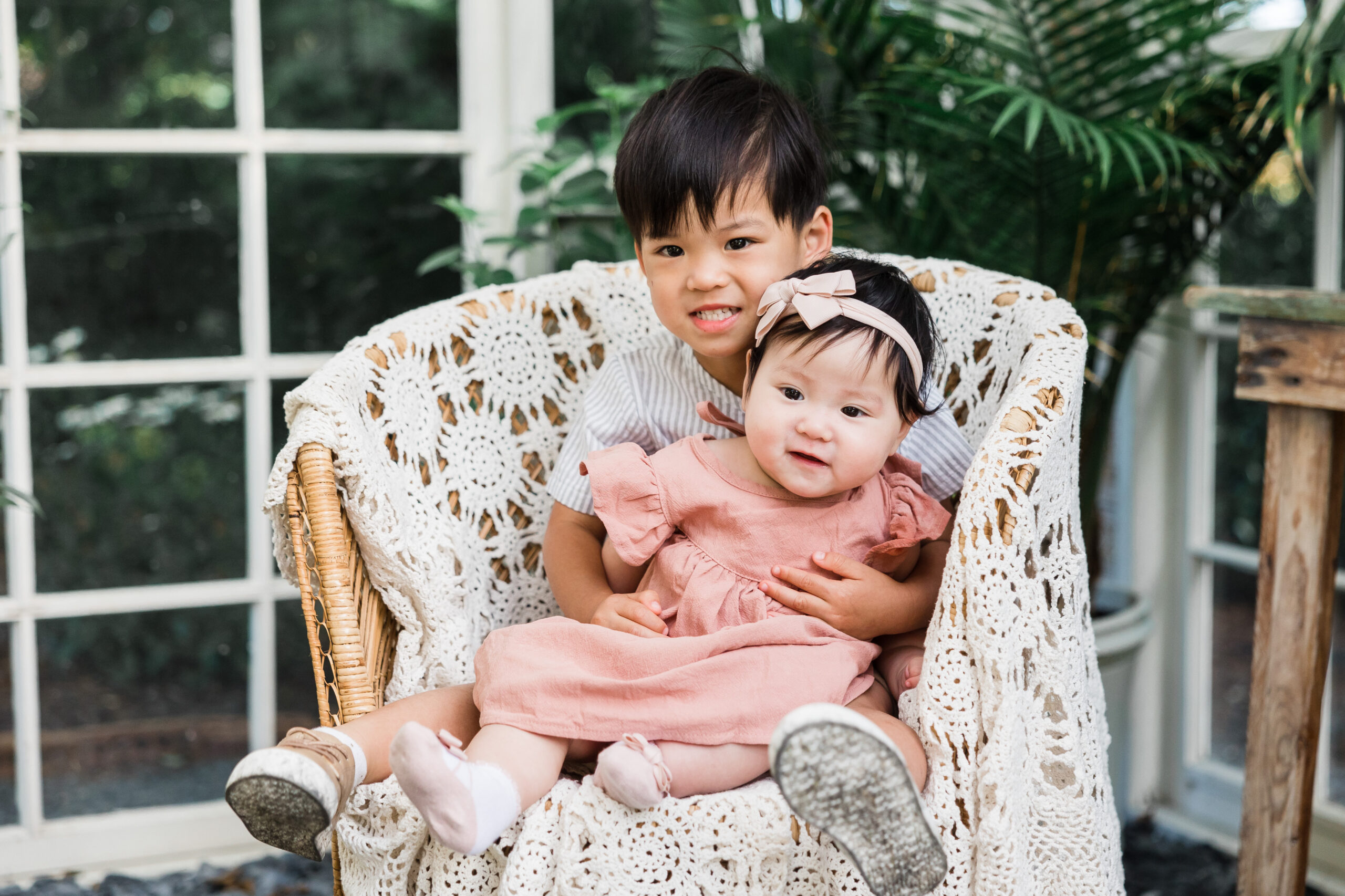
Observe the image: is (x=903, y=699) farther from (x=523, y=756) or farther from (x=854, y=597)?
(x=523, y=756)

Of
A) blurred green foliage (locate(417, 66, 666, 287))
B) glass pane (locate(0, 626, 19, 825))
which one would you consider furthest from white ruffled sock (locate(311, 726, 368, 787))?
glass pane (locate(0, 626, 19, 825))

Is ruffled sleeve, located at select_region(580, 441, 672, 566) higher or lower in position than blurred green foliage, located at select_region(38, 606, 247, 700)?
higher

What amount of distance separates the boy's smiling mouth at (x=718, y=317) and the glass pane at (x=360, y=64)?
89 cm

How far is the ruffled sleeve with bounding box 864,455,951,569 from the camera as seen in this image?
124 centimetres

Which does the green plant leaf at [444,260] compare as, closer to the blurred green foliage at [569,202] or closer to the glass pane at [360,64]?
the blurred green foliage at [569,202]

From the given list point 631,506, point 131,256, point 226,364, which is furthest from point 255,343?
point 631,506

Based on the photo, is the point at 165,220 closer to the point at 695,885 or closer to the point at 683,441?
the point at 683,441

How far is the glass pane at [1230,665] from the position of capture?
6.73 ft

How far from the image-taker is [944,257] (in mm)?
1911

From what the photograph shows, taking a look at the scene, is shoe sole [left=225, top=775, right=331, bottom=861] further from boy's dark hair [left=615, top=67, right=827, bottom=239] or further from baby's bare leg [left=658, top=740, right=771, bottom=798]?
boy's dark hair [left=615, top=67, right=827, bottom=239]

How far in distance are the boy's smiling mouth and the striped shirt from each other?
0.51 feet

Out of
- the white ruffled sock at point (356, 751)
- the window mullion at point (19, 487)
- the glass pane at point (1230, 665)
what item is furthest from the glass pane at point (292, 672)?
the glass pane at point (1230, 665)

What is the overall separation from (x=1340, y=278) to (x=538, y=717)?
148 centimetres

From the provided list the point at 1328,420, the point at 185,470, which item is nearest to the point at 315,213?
the point at 185,470
